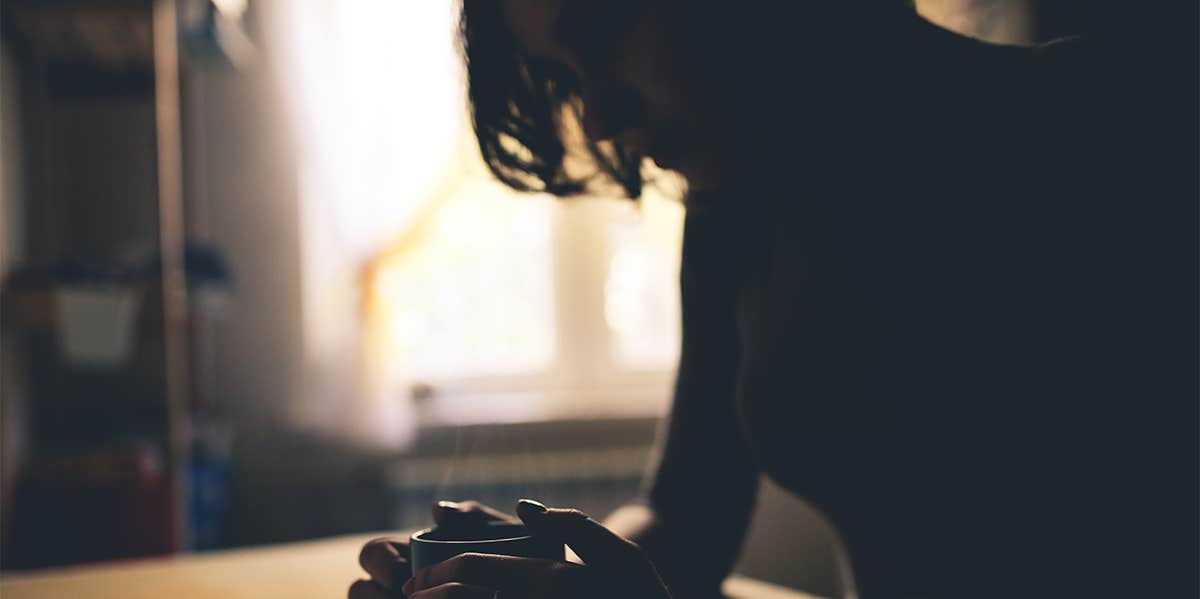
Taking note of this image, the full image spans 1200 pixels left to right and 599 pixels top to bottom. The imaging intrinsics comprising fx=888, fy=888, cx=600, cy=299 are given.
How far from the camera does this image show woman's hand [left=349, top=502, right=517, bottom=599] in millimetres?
540

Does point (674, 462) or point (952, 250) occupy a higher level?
point (952, 250)

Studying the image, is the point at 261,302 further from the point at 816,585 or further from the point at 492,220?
the point at 816,585

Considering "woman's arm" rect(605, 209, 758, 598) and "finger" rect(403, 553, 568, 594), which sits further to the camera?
"woman's arm" rect(605, 209, 758, 598)

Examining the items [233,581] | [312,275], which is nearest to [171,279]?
[312,275]

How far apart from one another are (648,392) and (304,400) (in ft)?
3.53

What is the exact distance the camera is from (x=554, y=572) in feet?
1.45

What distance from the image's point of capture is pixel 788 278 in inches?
28.8

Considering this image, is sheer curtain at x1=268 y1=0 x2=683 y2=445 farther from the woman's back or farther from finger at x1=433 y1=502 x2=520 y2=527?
finger at x1=433 y1=502 x2=520 y2=527

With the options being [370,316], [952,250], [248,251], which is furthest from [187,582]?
[248,251]

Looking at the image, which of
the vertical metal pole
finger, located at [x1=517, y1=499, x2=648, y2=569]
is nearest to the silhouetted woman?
finger, located at [x1=517, y1=499, x2=648, y2=569]

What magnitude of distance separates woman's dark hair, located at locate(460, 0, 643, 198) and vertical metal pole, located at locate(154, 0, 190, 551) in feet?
4.98

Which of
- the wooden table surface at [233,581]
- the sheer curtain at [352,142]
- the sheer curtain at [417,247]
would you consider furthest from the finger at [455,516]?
the sheer curtain at [352,142]

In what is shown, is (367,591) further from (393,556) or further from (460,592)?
(460,592)

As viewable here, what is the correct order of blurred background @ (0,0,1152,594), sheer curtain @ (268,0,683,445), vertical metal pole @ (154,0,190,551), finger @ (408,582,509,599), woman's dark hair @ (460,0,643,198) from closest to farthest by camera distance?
1. finger @ (408,582,509,599)
2. woman's dark hair @ (460,0,643,198)
3. vertical metal pole @ (154,0,190,551)
4. blurred background @ (0,0,1152,594)
5. sheer curtain @ (268,0,683,445)
